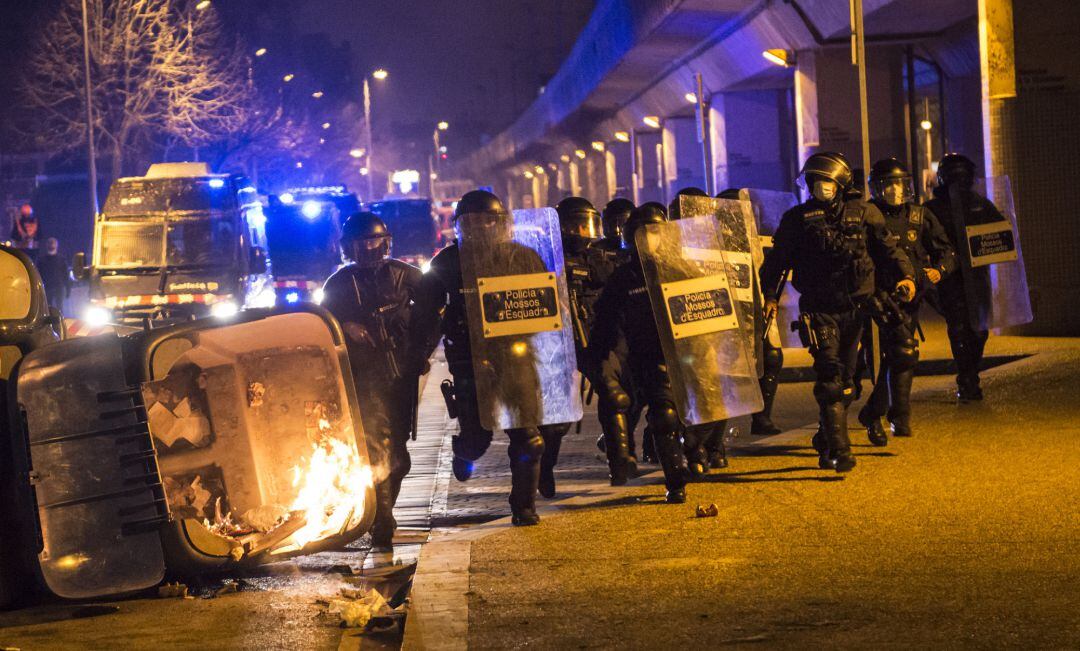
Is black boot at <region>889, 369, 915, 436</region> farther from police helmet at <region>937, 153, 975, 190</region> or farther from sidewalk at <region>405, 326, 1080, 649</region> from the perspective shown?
police helmet at <region>937, 153, 975, 190</region>

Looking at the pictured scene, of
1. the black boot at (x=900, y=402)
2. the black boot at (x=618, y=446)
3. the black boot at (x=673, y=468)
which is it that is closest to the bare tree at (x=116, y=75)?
the black boot at (x=900, y=402)

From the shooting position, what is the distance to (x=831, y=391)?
9.20 meters

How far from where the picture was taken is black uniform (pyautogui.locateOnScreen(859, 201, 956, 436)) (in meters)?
10.0

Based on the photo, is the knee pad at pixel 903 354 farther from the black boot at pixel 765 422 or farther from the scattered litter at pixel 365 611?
Result: the scattered litter at pixel 365 611

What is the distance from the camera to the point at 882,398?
33.2 ft

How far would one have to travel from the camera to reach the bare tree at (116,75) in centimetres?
3978

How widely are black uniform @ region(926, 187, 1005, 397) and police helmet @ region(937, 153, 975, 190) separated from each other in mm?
64

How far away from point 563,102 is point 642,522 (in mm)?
52976

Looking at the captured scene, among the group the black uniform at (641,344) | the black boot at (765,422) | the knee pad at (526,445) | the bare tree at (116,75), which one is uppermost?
the bare tree at (116,75)

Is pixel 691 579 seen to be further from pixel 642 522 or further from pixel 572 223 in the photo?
pixel 572 223

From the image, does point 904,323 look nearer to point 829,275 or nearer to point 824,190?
point 829,275

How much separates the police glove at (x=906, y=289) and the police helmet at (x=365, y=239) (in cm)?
334

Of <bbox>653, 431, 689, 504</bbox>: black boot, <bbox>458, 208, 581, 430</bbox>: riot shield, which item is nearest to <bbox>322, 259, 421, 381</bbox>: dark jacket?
<bbox>458, 208, 581, 430</bbox>: riot shield

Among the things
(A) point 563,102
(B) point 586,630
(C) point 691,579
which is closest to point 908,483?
(C) point 691,579
